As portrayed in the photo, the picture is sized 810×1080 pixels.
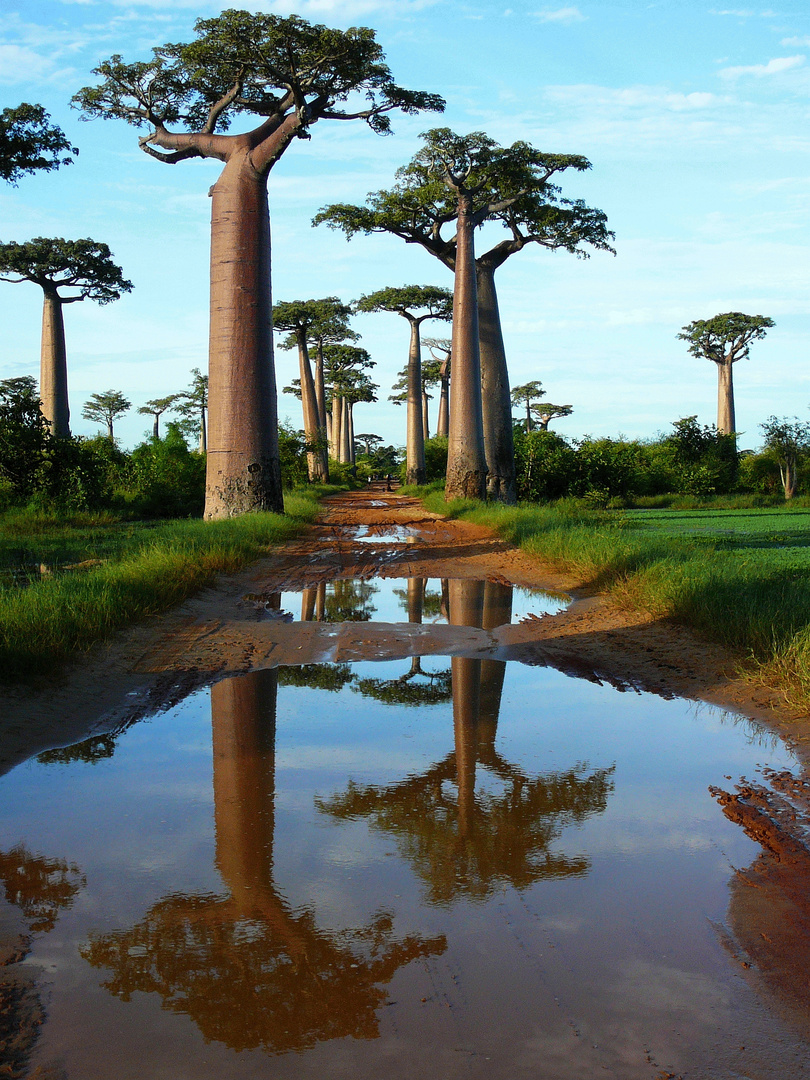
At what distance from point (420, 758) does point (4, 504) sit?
43.0 ft

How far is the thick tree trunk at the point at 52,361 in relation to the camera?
2173 cm

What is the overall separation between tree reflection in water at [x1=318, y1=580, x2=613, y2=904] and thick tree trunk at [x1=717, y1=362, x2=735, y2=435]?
1197 inches

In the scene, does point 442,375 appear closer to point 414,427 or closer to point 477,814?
point 414,427

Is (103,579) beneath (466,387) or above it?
beneath

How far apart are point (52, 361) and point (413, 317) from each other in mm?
13249

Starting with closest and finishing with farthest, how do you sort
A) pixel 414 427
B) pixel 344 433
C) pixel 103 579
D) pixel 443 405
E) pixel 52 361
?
pixel 103 579
pixel 52 361
pixel 414 427
pixel 443 405
pixel 344 433

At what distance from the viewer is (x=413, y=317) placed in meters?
30.7

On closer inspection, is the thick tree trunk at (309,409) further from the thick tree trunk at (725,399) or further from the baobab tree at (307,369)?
the thick tree trunk at (725,399)

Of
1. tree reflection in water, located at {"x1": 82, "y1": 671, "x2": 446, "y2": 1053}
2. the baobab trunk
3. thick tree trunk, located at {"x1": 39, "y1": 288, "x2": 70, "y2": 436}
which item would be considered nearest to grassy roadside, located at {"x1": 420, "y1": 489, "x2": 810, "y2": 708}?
tree reflection in water, located at {"x1": 82, "y1": 671, "x2": 446, "y2": 1053}

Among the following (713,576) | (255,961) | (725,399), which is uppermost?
(725,399)

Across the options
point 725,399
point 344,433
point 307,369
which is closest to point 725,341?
point 725,399

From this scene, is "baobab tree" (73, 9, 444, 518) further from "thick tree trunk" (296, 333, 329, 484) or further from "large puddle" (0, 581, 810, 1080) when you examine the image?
"thick tree trunk" (296, 333, 329, 484)

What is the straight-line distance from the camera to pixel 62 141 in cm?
1173

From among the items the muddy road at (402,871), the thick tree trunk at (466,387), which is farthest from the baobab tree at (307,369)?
the muddy road at (402,871)
